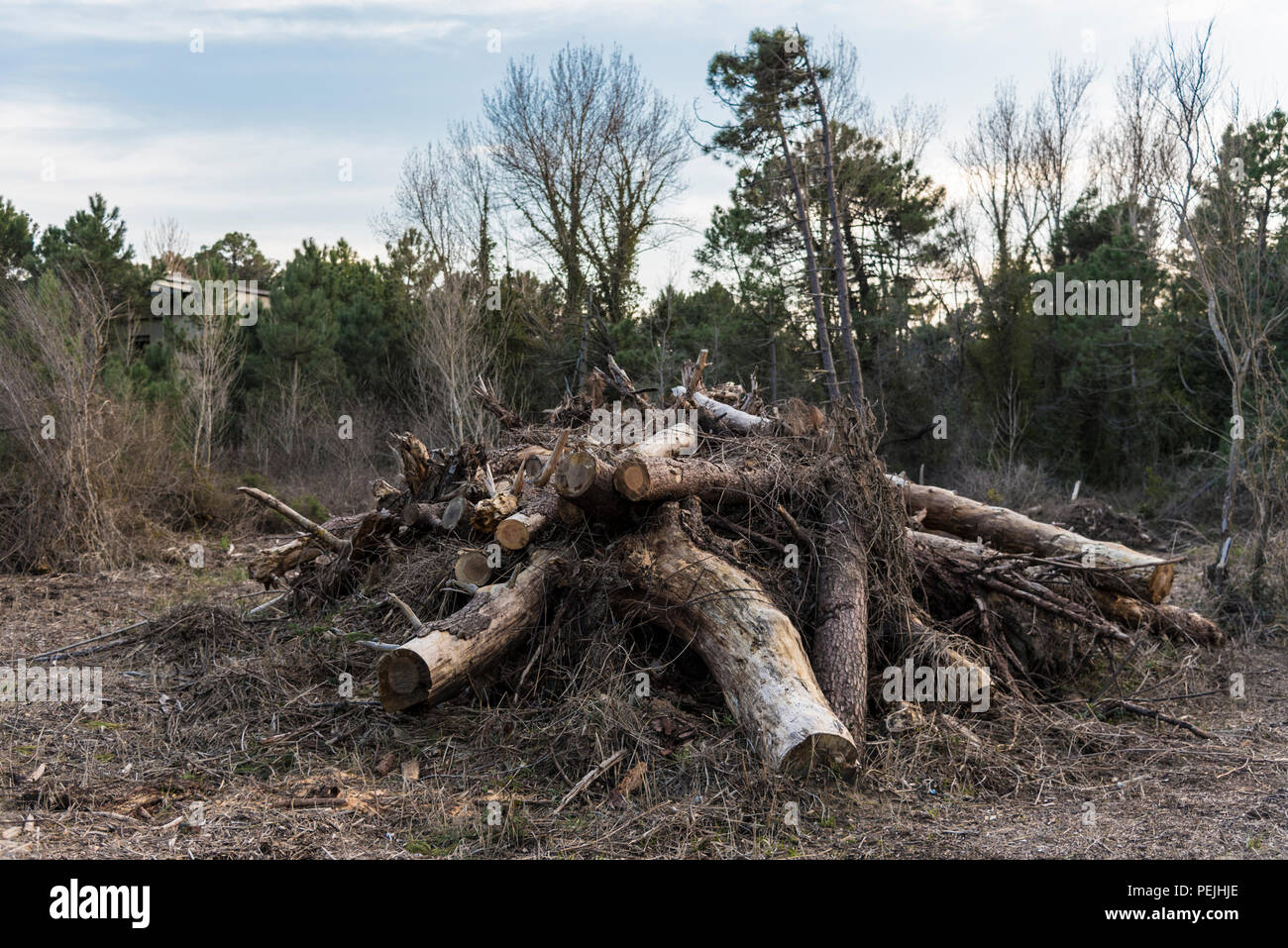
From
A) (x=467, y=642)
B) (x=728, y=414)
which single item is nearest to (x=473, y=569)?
(x=467, y=642)

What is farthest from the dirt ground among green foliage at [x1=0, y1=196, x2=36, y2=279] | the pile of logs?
green foliage at [x1=0, y1=196, x2=36, y2=279]

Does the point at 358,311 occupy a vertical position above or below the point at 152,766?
above

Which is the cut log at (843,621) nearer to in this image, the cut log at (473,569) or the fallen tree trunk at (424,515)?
the cut log at (473,569)

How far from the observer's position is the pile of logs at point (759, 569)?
527cm

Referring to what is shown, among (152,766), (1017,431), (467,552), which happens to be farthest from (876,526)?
(1017,431)

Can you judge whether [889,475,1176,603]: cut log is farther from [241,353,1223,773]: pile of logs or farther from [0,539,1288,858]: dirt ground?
[0,539,1288,858]: dirt ground

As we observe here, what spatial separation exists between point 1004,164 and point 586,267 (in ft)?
42.6

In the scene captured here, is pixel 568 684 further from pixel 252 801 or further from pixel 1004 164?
pixel 1004 164

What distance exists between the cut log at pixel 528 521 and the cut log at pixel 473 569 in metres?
0.21

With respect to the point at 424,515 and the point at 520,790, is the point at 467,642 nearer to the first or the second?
the point at 520,790

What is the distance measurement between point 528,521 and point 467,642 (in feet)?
3.20

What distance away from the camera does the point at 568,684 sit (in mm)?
5492
